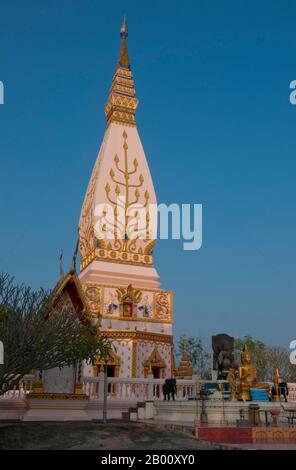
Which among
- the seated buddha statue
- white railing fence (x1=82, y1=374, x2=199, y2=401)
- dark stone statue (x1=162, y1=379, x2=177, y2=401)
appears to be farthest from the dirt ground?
dark stone statue (x1=162, y1=379, x2=177, y2=401)

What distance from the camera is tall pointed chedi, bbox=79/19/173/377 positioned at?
33.2m

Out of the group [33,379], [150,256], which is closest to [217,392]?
[33,379]

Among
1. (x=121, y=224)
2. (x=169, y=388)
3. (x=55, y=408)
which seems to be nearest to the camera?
(x=55, y=408)

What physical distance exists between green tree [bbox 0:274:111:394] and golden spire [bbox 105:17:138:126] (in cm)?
2841

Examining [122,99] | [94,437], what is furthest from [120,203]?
[94,437]

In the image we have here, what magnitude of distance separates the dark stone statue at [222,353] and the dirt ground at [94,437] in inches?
461

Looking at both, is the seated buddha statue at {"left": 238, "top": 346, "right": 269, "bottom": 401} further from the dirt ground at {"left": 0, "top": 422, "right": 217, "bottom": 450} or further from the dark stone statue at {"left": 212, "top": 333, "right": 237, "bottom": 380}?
the dark stone statue at {"left": 212, "top": 333, "right": 237, "bottom": 380}

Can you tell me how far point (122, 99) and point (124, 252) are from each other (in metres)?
14.3

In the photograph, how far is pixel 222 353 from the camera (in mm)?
25047

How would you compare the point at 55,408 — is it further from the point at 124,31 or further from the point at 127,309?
the point at 124,31

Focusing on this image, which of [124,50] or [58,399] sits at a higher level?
[124,50]

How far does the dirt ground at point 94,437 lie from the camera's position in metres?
11.2

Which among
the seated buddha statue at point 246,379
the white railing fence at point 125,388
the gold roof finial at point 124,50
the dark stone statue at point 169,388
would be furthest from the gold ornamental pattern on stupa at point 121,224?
the seated buddha statue at point 246,379

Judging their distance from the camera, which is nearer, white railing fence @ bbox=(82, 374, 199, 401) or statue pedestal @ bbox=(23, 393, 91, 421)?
statue pedestal @ bbox=(23, 393, 91, 421)
